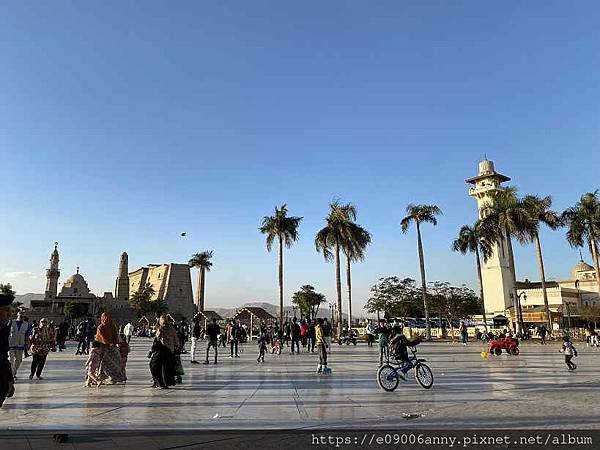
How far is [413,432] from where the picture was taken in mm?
6488

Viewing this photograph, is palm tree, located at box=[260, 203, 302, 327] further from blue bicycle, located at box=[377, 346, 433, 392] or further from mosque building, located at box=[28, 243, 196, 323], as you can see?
mosque building, located at box=[28, 243, 196, 323]

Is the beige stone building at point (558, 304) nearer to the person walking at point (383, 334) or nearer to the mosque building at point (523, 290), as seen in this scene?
the mosque building at point (523, 290)

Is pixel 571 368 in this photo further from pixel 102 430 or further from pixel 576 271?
pixel 576 271

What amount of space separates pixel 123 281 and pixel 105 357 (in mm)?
113550

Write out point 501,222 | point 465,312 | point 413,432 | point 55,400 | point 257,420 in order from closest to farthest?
point 413,432, point 257,420, point 55,400, point 501,222, point 465,312

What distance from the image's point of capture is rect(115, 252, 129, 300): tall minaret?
382ft

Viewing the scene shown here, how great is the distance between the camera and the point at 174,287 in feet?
359

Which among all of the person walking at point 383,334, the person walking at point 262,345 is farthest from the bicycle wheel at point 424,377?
the person walking at point 262,345

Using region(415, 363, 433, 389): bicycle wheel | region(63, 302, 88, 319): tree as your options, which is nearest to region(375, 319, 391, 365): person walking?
region(415, 363, 433, 389): bicycle wheel

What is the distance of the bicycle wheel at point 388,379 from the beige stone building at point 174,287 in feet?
327

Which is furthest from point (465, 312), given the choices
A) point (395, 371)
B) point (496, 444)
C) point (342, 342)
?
point (496, 444)

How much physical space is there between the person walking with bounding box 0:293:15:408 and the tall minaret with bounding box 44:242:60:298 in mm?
127593

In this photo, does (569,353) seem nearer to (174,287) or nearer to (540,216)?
(540,216)

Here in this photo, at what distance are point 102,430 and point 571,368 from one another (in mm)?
14869
